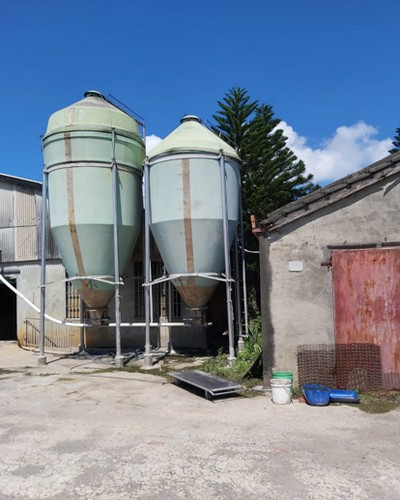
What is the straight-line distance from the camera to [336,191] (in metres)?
8.20

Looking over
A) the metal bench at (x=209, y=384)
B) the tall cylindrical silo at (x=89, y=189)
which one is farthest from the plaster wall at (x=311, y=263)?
the tall cylindrical silo at (x=89, y=189)

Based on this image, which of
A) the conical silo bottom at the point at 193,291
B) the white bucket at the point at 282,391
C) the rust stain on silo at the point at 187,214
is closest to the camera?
the white bucket at the point at 282,391

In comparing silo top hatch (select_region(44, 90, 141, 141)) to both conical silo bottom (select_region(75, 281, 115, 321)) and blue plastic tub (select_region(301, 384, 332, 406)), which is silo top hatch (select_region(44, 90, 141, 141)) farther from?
blue plastic tub (select_region(301, 384, 332, 406))

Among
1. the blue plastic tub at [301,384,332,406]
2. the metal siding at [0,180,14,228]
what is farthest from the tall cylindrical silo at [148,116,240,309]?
the metal siding at [0,180,14,228]

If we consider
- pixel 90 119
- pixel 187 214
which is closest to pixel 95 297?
Answer: pixel 187 214

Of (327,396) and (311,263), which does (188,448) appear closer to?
(327,396)

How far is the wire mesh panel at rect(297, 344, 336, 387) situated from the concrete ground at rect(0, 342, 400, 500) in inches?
26.7

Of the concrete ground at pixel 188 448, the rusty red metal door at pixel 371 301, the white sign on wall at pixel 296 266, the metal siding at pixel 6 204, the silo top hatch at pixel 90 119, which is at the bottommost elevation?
the concrete ground at pixel 188 448

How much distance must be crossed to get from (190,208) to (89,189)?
9.81ft

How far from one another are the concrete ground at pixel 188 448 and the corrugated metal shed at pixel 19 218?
29.7ft

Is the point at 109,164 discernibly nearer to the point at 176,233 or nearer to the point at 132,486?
the point at 176,233

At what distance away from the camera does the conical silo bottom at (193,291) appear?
11646 millimetres

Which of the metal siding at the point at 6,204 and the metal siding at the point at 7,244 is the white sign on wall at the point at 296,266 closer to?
the metal siding at the point at 7,244

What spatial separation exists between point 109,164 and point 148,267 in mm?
3061
